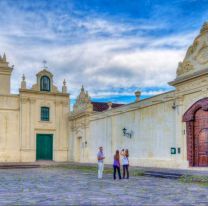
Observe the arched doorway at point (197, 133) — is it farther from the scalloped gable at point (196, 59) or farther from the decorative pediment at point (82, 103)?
the decorative pediment at point (82, 103)

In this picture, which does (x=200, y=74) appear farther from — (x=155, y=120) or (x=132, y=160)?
(x=132, y=160)

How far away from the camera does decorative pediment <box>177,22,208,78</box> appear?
18.0 metres

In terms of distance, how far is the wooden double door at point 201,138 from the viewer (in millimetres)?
17969

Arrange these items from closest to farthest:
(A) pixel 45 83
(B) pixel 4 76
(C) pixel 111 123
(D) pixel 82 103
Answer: (C) pixel 111 123, (D) pixel 82 103, (B) pixel 4 76, (A) pixel 45 83

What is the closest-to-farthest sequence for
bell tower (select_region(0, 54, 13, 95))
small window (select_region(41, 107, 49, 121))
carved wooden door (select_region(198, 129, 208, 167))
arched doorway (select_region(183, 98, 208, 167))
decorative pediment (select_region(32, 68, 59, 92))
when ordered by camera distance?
carved wooden door (select_region(198, 129, 208, 167))
arched doorway (select_region(183, 98, 208, 167))
bell tower (select_region(0, 54, 13, 95))
decorative pediment (select_region(32, 68, 59, 92))
small window (select_region(41, 107, 49, 121))

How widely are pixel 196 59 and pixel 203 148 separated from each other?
172 inches

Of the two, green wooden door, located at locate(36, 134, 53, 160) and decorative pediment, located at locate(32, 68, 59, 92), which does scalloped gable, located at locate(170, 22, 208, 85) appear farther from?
green wooden door, located at locate(36, 134, 53, 160)

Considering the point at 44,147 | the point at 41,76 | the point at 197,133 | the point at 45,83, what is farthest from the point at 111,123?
the point at 41,76

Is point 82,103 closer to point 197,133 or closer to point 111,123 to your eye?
point 111,123

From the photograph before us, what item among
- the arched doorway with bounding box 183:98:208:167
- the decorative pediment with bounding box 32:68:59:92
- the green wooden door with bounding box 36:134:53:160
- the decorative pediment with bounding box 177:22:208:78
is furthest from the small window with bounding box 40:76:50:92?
the arched doorway with bounding box 183:98:208:167

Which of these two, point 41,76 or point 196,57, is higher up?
point 41,76

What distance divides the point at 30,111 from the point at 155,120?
15.2 m

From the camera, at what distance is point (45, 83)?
34750 mm

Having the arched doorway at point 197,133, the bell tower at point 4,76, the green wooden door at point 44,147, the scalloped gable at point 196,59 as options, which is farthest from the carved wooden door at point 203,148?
the bell tower at point 4,76
